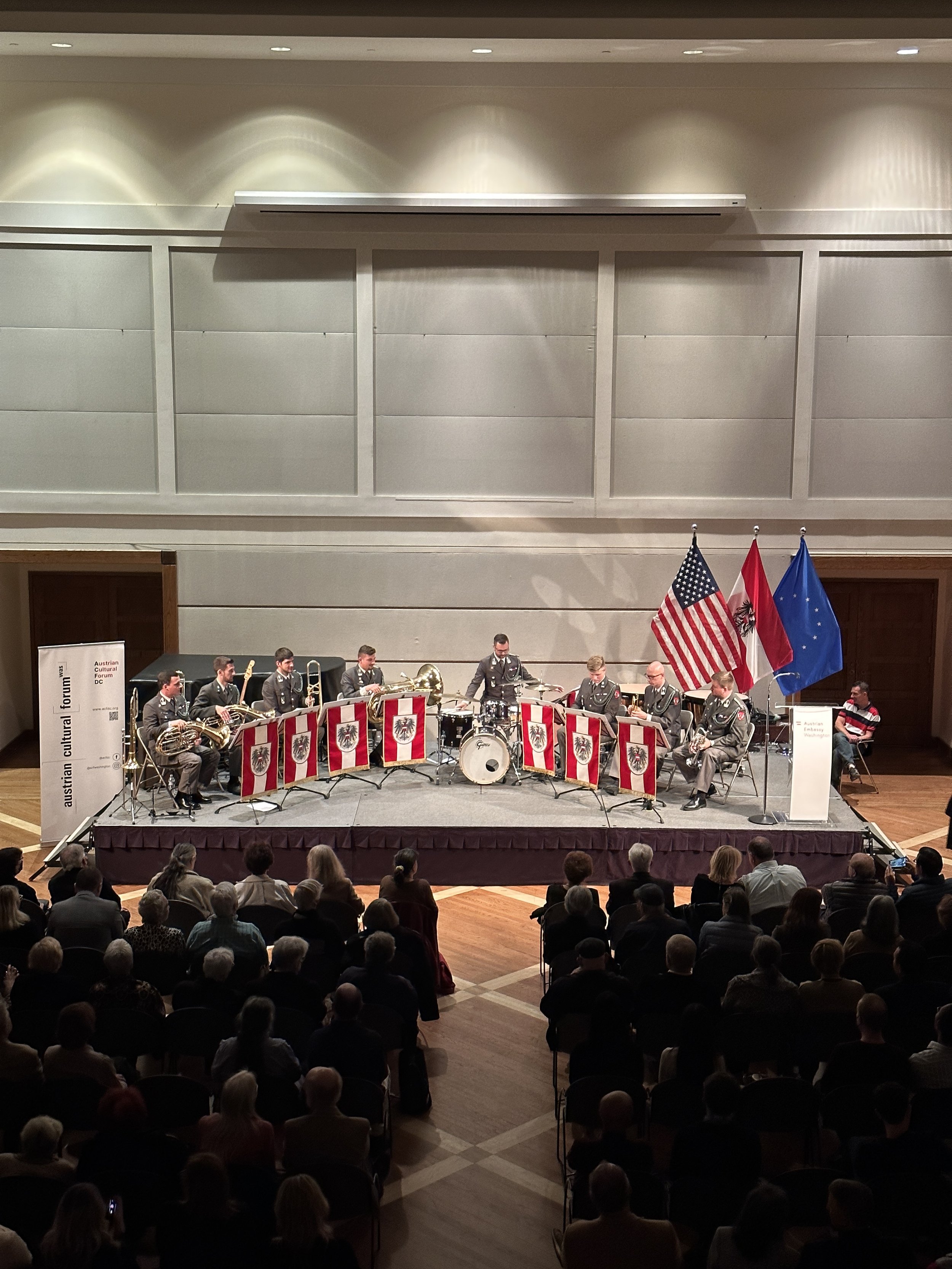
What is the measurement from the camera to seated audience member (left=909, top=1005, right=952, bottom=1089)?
5.89 metres

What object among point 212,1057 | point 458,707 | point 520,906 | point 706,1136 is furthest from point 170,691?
point 706,1136

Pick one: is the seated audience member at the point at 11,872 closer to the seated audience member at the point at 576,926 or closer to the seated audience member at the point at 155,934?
the seated audience member at the point at 155,934

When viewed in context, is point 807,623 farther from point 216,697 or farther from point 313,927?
point 313,927

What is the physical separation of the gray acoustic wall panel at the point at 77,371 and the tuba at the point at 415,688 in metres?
4.29

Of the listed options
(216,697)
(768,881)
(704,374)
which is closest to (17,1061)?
(768,881)

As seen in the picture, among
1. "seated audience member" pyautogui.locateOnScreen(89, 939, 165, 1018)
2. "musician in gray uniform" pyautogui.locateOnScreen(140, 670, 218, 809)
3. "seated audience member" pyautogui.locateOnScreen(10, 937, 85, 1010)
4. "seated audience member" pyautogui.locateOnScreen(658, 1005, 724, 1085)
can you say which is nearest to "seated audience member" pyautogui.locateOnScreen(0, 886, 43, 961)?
"seated audience member" pyautogui.locateOnScreen(10, 937, 85, 1010)

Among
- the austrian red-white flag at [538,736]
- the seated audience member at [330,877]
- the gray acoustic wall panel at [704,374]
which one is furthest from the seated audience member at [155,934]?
the gray acoustic wall panel at [704,374]

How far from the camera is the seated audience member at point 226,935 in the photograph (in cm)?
734

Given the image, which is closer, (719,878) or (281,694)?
(719,878)

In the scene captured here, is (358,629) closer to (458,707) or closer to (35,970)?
(458,707)

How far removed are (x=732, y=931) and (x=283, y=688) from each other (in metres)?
6.64

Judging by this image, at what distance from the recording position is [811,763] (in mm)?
11234

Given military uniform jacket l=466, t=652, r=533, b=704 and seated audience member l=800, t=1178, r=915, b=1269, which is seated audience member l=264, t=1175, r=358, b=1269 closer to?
seated audience member l=800, t=1178, r=915, b=1269

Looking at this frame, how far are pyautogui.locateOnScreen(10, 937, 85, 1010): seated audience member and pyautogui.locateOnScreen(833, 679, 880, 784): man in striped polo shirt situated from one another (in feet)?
32.8
